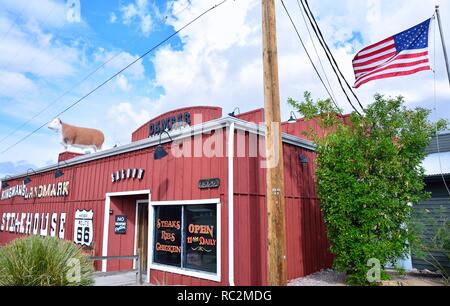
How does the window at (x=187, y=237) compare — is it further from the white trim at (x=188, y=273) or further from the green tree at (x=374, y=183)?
the green tree at (x=374, y=183)

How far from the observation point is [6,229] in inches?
769

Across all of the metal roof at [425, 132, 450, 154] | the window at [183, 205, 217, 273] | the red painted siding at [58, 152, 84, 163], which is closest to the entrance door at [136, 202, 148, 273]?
the window at [183, 205, 217, 273]

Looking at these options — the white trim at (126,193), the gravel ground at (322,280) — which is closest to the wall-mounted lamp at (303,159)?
the gravel ground at (322,280)

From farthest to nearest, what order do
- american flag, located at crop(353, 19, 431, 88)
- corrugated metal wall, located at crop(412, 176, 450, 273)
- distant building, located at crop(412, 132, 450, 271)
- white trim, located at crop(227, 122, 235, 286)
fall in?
distant building, located at crop(412, 132, 450, 271) → corrugated metal wall, located at crop(412, 176, 450, 273) → american flag, located at crop(353, 19, 431, 88) → white trim, located at crop(227, 122, 235, 286)

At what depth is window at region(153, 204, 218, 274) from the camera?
8.02 metres

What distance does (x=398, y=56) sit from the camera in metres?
8.80

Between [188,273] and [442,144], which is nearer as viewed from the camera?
[188,273]

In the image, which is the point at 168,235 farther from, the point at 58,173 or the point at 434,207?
the point at 434,207

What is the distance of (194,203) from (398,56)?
6.54 meters

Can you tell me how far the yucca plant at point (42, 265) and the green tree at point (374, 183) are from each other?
5815 millimetres

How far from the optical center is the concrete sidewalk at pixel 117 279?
921 cm

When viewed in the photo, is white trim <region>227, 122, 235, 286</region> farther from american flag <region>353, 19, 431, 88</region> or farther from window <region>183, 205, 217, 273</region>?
american flag <region>353, 19, 431, 88</region>

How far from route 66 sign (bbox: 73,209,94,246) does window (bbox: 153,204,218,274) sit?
4.04 m

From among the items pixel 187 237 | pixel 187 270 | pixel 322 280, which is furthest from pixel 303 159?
pixel 187 270
